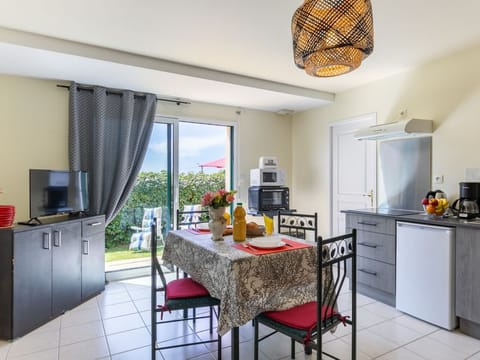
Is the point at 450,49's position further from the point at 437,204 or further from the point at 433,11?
the point at 437,204

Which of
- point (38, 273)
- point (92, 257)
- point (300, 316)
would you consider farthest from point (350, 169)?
point (38, 273)

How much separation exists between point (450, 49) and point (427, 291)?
236 cm

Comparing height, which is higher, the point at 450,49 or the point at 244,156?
the point at 450,49

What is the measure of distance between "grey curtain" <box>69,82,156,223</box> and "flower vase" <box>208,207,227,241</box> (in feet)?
6.55

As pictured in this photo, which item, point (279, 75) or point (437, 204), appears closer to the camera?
point (437, 204)

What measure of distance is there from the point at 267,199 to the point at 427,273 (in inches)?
85.8

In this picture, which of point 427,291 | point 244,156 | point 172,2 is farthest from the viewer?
point 244,156

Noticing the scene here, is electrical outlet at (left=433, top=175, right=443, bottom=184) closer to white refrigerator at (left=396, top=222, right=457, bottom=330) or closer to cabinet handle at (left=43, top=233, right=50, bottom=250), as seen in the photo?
white refrigerator at (left=396, top=222, right=457, bottom=330)

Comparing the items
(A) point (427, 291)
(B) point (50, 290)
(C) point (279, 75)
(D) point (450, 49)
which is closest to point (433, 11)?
(D) point (450, 49)

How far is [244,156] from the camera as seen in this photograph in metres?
4.93

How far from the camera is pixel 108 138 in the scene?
3762mm

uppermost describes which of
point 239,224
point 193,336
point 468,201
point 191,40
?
point 191,40

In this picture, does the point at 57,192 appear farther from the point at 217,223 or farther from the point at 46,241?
the point at 217,223

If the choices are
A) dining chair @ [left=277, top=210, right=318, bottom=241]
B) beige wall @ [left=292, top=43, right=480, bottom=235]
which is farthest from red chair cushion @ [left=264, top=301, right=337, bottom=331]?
beige wall @ [left=292, top=43, right=480, bottom=235]
